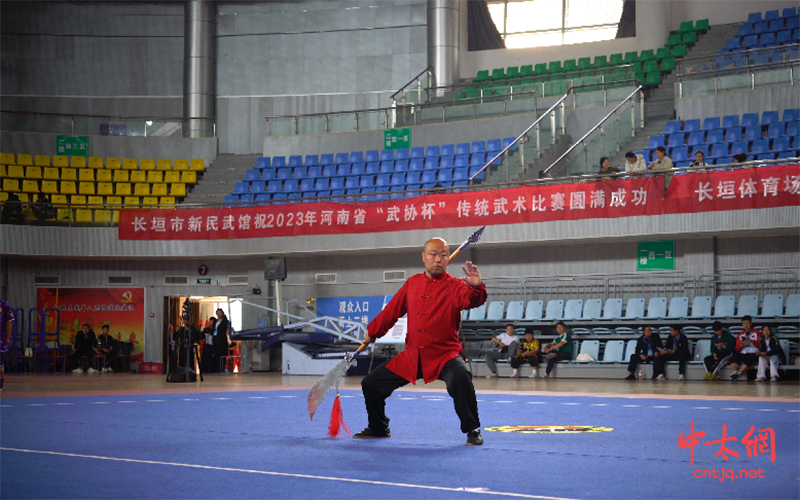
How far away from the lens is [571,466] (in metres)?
5.43

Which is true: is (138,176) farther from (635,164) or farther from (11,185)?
(635,164)

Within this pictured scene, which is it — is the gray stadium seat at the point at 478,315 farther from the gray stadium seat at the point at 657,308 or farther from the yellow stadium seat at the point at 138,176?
the yellow stadium seat at the point at 138,176

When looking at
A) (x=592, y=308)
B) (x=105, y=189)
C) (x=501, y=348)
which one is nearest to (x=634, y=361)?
(x=592, y=308)

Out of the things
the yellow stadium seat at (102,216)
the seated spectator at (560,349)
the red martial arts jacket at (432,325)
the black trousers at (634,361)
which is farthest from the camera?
the yellow stadium seat at (102,216)

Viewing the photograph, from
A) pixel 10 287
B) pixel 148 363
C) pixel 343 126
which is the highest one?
pixel 343 126

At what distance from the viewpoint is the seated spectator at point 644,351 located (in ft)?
61.4

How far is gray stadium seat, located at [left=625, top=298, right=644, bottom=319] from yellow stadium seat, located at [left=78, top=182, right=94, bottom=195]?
55.5ft

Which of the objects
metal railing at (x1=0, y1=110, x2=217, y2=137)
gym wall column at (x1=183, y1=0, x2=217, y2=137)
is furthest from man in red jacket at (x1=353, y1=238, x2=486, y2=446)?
gym wall column at (x1=183, y1=0, x2=217, y2=137)

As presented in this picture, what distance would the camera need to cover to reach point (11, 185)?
1051 inches

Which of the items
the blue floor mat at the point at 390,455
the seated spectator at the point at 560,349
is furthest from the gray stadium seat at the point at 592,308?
the blue floor mat at the point at 390,455

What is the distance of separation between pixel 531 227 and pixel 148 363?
12.5 m

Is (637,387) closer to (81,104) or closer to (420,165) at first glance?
(420,165)

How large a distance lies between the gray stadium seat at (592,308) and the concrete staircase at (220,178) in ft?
41.3

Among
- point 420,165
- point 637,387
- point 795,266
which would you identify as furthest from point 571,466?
point 420,165
